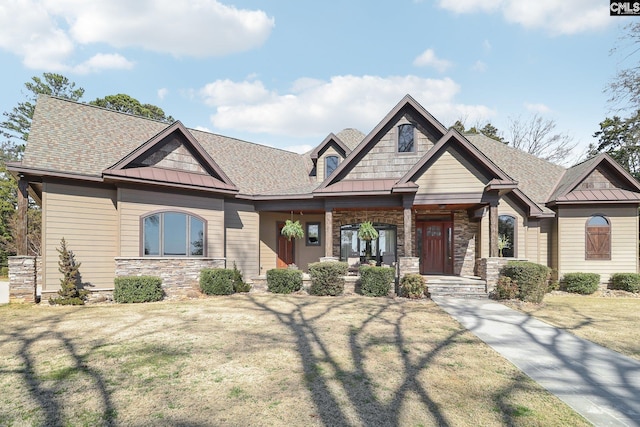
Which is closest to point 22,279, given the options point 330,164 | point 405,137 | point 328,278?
point 328,278

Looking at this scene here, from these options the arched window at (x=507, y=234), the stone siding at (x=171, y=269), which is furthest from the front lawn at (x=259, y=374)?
the arched window at (x=507, y=234)

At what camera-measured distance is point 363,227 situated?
1379 centimetres

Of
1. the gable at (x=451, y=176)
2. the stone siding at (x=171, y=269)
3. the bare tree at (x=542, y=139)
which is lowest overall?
the stone siding at (x=171, y=269)

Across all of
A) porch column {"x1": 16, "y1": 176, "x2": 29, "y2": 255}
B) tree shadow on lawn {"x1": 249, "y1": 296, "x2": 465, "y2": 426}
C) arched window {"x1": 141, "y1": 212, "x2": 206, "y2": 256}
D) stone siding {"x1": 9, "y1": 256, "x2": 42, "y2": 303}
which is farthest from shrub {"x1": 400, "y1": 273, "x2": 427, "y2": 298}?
porch column {"x1": 16, "y1": 176, "x2": 29, "y2": 255}

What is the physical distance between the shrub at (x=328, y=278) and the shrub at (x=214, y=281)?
3225 mm

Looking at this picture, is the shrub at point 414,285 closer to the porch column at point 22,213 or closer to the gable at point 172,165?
the gable at point 172,165

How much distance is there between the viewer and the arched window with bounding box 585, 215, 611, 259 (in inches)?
585

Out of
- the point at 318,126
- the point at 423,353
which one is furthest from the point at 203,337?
the point at 318,126

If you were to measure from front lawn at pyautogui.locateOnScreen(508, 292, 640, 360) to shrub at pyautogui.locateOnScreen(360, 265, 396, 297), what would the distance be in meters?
4.01

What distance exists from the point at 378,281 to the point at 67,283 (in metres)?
9.84

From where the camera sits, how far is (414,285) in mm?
11750

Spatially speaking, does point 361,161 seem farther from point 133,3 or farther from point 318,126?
point 318,126

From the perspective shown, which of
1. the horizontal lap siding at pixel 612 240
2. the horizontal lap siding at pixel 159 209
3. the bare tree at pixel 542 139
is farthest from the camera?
the bare tree at pixel 542 139

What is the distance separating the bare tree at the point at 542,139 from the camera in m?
33.1
